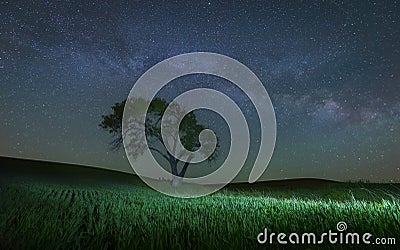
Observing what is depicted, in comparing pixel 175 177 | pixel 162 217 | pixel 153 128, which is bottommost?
pixel 162 217

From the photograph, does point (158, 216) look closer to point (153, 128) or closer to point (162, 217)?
point (162, 217)

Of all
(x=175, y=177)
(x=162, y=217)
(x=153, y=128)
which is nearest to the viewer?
(x=162, y=217)

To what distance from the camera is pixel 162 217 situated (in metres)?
1.43

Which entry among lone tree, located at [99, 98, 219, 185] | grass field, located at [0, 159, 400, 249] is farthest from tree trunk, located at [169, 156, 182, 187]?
grass field, located at [0, 159, 400, 249]

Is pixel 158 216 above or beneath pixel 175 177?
beneath

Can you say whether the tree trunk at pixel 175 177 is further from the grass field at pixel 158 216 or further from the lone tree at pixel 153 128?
the grass field at pixel 158 216

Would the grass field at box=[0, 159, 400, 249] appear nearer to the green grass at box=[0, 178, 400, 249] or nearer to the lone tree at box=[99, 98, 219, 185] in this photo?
the green grass at box=[0, 178, 400, 249]

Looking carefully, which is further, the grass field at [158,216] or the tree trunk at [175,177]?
the tree trunk at [175,177]

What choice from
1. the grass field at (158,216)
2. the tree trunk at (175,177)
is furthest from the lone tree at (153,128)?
the grass field at (158,216)

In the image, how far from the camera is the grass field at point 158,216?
4.24ft

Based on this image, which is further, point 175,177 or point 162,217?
point 175,177

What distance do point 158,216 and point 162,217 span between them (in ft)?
0.07

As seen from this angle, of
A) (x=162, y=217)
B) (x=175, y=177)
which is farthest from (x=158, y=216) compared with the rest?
(x=175, y=177)

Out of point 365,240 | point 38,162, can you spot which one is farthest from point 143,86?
point 365,240
